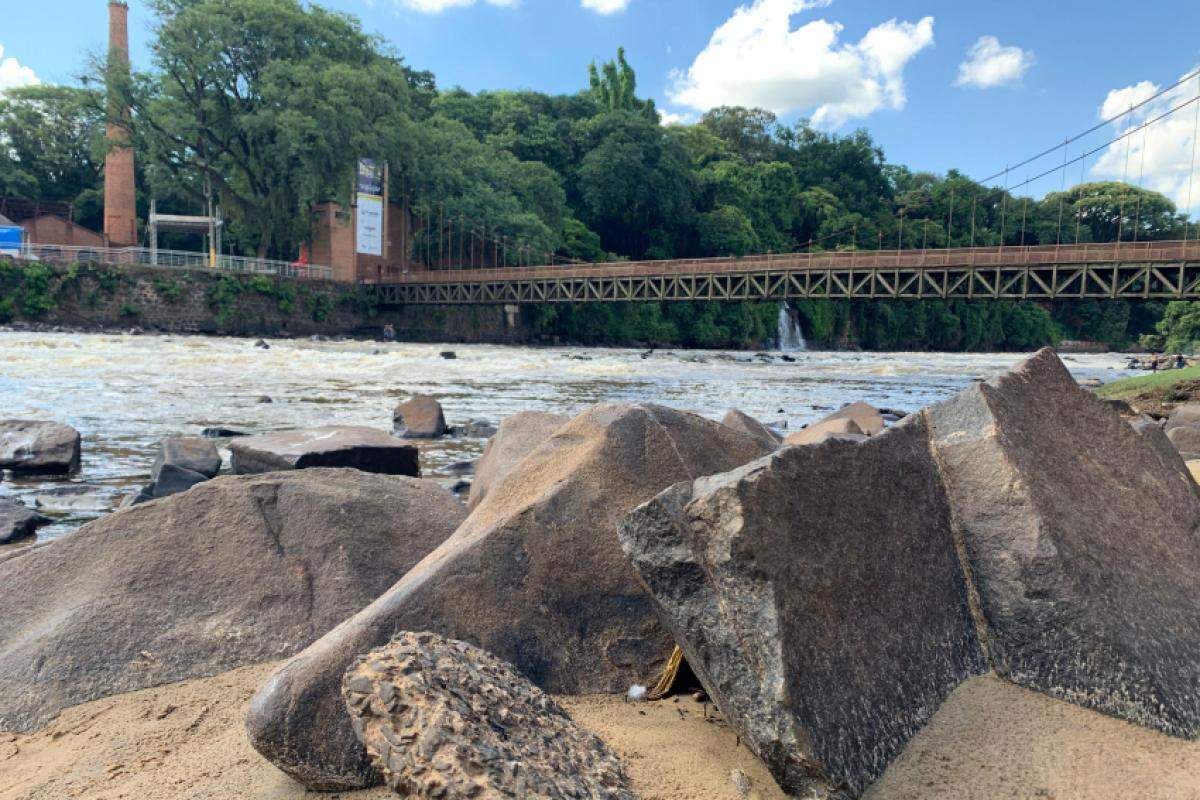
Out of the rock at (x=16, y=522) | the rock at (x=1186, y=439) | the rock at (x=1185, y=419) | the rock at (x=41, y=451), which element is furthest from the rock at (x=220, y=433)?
the rock at (x=1185, y=419)

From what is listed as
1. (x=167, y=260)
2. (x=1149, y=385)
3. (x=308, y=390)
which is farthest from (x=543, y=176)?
(x=1149, y=385)

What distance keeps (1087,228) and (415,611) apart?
276 feet

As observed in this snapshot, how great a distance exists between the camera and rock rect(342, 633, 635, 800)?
1.49 meters

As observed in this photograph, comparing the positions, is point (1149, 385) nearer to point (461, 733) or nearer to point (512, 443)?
point (512, 443)

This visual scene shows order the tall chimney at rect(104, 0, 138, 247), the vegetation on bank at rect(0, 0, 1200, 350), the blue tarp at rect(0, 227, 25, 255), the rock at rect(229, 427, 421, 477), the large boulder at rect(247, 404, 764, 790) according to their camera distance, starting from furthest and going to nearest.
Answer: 1. the tall chimney at rect(104, 0, 138, 247)
2. the vegetation on bank at rect(0, 0, 1200, 350)
3. the blue tarp at rect(0, 227, 25, 255)
4. the rock at rect(229, 427, 421, 477)
5. the large boulder at rect(247, 404, 764, 790)

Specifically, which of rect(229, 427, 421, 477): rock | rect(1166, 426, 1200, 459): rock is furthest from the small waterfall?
rect(229, 427, 421, 477): rock

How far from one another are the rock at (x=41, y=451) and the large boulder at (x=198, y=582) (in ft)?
12.9

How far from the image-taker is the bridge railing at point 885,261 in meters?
25.0

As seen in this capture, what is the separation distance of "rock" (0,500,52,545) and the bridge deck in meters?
26.4

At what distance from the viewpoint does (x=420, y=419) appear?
9656 mm

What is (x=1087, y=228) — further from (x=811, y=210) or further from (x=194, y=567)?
(x=194, y=567)

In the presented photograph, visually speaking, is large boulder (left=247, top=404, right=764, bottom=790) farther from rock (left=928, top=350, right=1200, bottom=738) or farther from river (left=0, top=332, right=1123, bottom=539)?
river (left=0, top=332, right=1123, bottom=539)

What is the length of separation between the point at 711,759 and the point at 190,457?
5207 millimetres

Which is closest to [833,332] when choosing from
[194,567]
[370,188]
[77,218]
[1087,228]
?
[1087,228]
